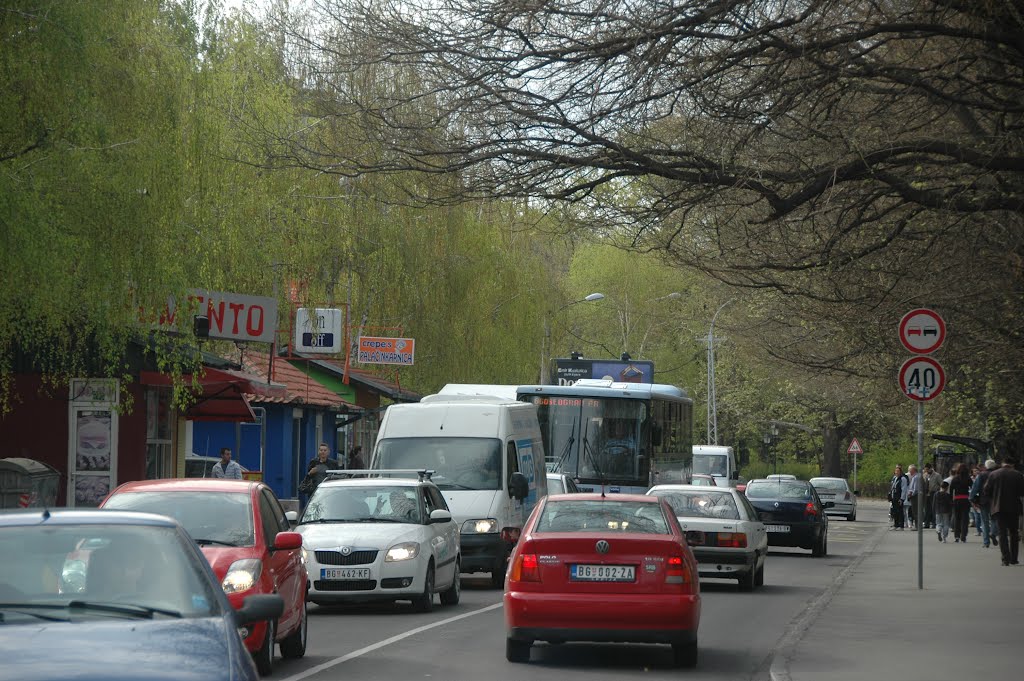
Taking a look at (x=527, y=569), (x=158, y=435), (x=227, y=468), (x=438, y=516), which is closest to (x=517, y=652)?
(x=527, y=569)

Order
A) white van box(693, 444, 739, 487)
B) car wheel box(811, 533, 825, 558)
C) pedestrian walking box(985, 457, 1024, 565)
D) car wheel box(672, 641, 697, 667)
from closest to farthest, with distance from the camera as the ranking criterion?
car wheel box(672, 641, 697, 667), pedestrian walking box(985, 457, 1024, 565), car wheel box(811, 533, 825, 558), white van box(693, 444, 739, 487)

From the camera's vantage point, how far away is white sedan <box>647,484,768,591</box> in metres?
21.6

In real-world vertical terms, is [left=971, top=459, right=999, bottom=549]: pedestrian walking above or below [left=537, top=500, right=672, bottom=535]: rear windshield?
below

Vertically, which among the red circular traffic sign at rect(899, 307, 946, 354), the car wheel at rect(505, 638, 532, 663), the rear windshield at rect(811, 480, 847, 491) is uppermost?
the red circular traffic sign at rect(899, 307, 946, 354)

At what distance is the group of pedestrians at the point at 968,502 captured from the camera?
90.3 feet

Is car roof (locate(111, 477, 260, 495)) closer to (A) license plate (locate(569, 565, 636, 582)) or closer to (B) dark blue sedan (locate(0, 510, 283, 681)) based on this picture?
(A) license plate (locate(569, 565, 636, 582))

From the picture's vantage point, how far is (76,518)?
774cm

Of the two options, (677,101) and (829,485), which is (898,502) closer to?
(829,485)

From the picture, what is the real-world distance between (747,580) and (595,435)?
948 centimetres

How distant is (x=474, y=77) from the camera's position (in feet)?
49.4

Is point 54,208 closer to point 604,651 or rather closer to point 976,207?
point 604,651

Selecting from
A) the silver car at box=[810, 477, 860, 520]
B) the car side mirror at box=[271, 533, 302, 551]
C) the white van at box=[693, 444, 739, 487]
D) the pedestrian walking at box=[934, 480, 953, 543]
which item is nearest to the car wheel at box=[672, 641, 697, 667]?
the car side mirror at box=[271, 533, 302, 551]

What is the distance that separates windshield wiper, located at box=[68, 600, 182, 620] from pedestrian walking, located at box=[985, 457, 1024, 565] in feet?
74.5

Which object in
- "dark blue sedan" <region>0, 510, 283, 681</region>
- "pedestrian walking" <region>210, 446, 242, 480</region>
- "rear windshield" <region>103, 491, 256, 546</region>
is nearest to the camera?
"dark blue sedan" <region>0, 510, 283, 681</region>
